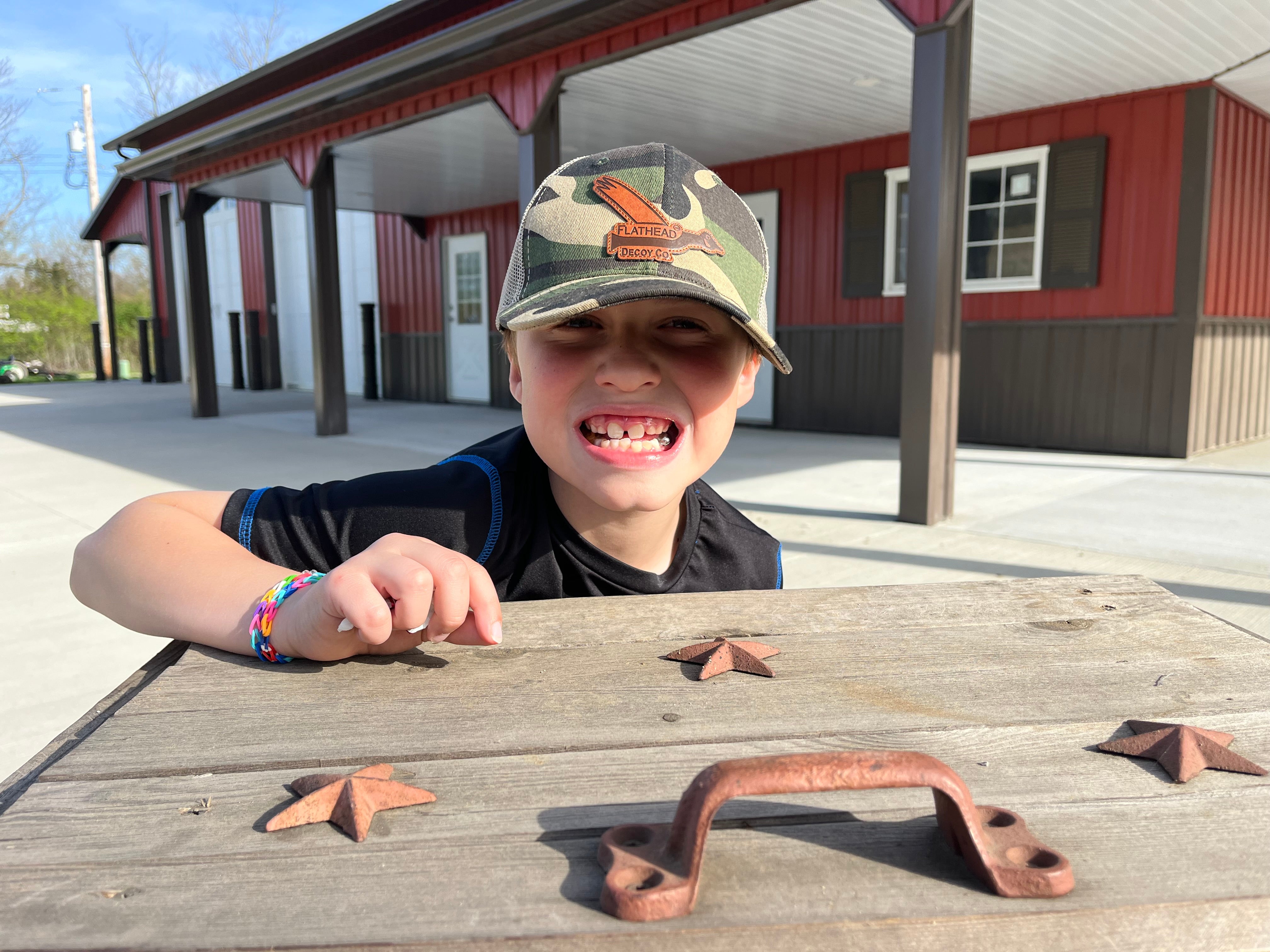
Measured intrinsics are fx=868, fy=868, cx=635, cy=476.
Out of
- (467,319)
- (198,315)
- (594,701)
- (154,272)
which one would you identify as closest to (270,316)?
(154,272)

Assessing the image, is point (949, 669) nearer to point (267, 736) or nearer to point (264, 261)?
point (267, 736)

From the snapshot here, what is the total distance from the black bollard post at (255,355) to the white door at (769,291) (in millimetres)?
11714

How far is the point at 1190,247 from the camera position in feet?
23.4

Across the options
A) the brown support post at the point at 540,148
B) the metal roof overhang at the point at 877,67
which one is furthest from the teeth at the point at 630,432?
the brown support post at the point at 540,148

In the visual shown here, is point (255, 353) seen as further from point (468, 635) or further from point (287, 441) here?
point (468, 635)

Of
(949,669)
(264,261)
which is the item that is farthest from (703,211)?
(264,261)

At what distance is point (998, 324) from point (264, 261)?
14758 mm

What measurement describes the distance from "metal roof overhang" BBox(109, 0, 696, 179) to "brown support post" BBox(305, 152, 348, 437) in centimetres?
66

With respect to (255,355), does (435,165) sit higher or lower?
higher

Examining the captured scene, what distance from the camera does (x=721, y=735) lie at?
2.39 ft

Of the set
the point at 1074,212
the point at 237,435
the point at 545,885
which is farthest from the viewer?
the point at 237,435

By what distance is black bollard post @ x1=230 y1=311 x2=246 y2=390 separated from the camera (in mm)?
17844

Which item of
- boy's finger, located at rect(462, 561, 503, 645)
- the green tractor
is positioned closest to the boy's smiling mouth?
boy's finger, located at rect(462, 561, 503, 645)

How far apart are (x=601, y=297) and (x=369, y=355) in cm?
1520
